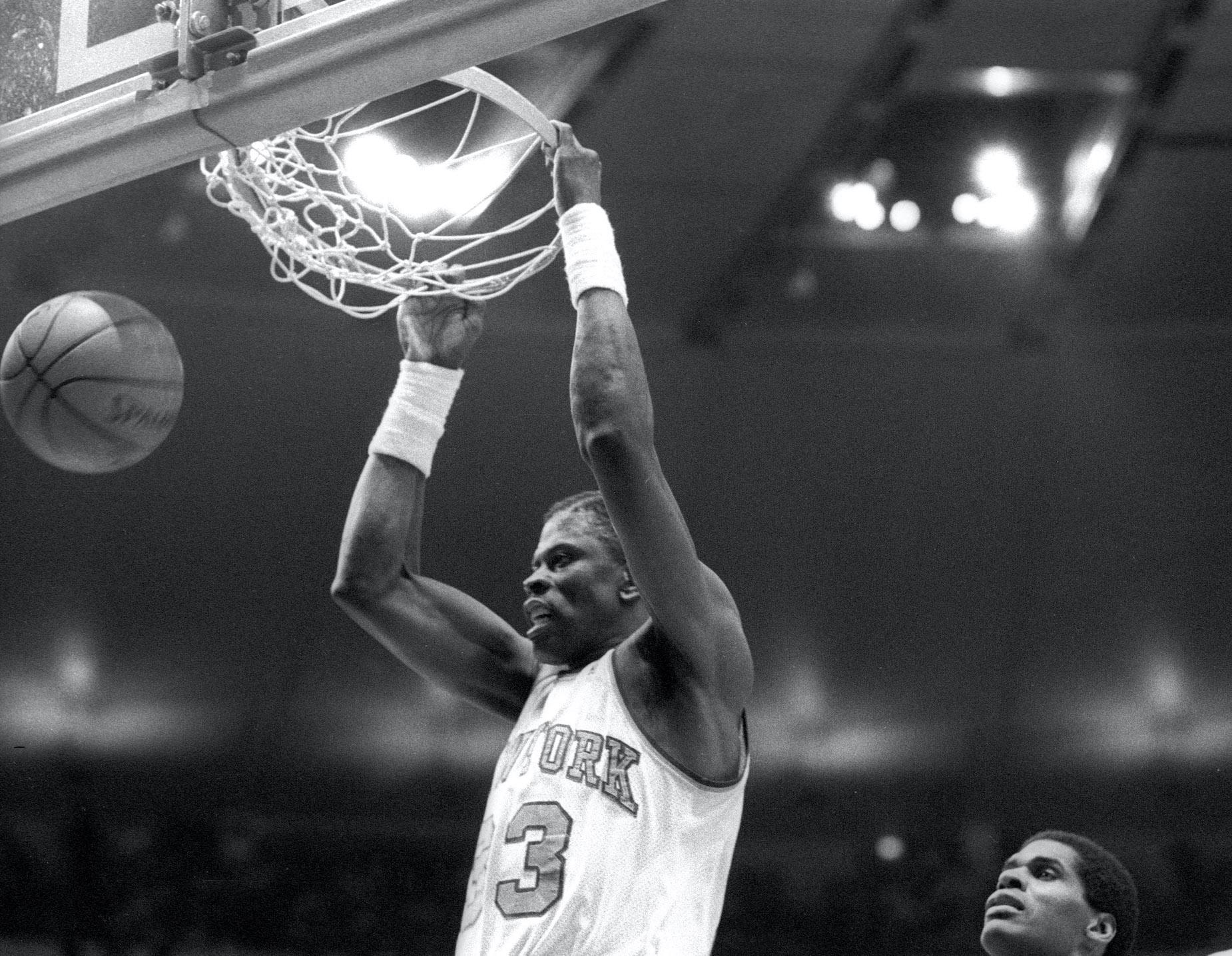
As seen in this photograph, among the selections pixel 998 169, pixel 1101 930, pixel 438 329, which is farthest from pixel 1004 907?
pixel 998 169

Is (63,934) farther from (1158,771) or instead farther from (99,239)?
(1158,771)

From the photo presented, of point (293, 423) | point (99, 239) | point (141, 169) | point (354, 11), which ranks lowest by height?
point (141, 169)

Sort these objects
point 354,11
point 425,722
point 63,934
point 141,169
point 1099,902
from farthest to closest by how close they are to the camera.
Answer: point 425,722, point 63,934, point 1099,902, point 141,169, point 354,11

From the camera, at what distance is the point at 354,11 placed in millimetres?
2557

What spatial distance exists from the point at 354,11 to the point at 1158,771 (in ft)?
19.1

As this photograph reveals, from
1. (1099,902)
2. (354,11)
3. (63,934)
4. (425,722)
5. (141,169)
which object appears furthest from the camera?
(425,722)

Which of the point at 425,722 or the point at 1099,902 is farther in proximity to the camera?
the point at 425,722

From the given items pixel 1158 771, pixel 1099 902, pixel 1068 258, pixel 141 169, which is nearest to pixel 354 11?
pixel 141 169

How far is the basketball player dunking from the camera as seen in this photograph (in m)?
2.69

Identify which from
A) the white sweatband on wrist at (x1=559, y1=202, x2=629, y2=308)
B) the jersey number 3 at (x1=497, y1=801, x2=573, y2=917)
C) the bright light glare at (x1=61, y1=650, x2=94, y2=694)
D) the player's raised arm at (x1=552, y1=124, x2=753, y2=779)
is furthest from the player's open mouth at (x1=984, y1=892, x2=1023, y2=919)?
the bright light glare at (x1=61, y1=650, x2=94, y2=694)

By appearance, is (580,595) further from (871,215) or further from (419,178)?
(871,215)

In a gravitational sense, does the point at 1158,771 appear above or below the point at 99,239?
below

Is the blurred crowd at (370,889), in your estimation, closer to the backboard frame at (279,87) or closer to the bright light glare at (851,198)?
the bright light glare at (851,198)

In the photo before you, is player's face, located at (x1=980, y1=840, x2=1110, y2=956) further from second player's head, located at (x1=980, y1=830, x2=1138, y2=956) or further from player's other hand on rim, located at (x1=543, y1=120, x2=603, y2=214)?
player's other hand on rim, located at (x1=543, y1=120, x2=603, y2=214)
